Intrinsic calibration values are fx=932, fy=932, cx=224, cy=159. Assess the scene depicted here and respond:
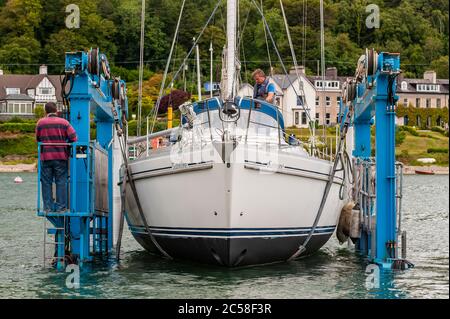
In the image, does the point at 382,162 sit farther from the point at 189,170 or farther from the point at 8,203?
the point at 8,203

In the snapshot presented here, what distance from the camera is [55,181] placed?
55.8 feet

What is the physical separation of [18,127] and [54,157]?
296 feet

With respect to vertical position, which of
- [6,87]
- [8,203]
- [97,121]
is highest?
[6,87]

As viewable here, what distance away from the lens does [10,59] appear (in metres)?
135

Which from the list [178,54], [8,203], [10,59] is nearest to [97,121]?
[8,203]

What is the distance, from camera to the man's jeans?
1698 centimetres

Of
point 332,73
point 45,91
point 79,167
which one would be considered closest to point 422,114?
point 332,73

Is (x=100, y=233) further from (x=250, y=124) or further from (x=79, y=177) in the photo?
(x=250, y=124)

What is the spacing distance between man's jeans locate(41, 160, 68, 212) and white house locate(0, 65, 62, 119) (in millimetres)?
103605

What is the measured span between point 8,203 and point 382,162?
97.3ft

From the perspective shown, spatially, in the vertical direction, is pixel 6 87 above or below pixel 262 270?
above

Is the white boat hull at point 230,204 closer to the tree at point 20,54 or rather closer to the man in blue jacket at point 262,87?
the man in blue jacket at point 262,87

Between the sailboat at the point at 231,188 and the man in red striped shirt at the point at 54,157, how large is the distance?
1.87 m

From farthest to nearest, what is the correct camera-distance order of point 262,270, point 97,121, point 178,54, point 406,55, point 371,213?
point 406,55 < point 178,54 < point 97,121 < point 371,213 < point 262,270
